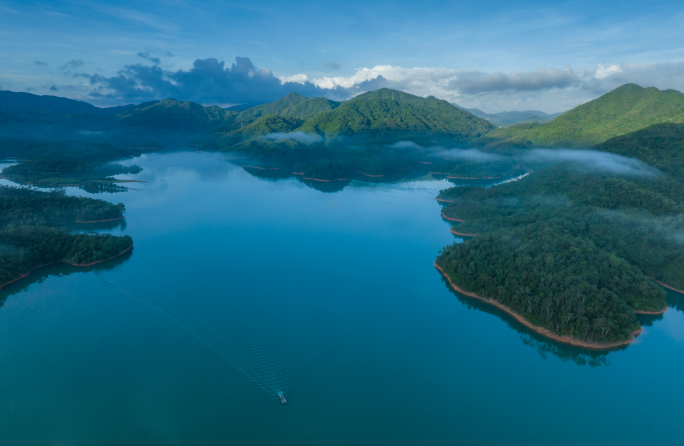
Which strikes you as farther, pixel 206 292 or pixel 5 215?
pixel 5 215

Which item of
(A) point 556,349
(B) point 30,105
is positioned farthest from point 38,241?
(B) point 30,105

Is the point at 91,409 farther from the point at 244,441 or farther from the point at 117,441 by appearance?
the point at 244,441

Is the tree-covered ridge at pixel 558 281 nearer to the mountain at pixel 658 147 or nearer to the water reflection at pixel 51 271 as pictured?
the mountain at pixel 658 147

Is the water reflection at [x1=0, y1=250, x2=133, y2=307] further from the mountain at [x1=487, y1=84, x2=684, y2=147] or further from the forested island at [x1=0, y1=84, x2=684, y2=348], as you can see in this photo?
the mountain at [x1=487, y1=84, x2=684, y2=147]

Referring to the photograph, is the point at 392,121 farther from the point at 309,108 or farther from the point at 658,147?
the point at 658,147

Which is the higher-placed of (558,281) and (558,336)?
(558,281)

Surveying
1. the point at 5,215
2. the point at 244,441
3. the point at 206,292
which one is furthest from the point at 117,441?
the point at 5,215
